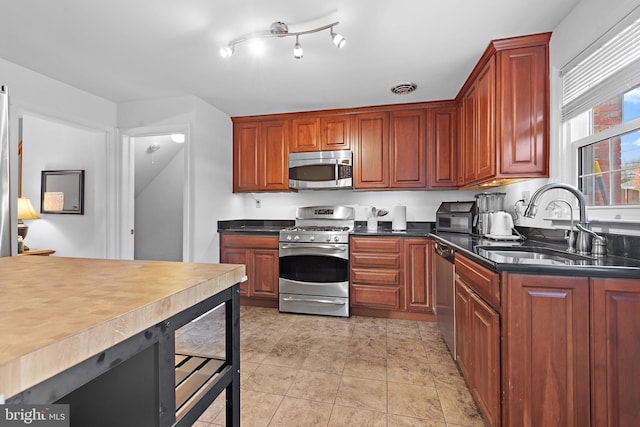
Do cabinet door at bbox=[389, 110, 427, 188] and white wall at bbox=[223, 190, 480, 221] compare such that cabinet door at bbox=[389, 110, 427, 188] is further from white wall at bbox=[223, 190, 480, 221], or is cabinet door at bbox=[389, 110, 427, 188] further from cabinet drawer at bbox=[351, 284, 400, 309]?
cabinet drawer at bbox=[351, 284, 400, 309]

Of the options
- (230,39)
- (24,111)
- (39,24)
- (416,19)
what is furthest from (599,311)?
(24,111)

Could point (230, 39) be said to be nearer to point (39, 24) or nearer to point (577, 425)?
point (39, 24)

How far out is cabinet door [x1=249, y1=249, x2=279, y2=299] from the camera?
346 centimetres

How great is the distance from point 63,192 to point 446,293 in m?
4.26

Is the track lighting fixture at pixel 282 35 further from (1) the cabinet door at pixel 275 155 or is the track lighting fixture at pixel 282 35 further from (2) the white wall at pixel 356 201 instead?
(2) the white wall at pixel 356 201

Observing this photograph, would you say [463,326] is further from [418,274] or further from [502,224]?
[418,274]

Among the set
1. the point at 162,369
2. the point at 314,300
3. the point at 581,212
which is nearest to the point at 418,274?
the point at 314,300

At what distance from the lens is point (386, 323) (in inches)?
121

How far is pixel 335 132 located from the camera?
3605mm

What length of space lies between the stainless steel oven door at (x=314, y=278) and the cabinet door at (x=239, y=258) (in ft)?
1.37

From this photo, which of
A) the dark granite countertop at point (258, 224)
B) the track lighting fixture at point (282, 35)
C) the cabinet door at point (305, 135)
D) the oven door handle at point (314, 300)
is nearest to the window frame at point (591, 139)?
the track lighting fixture at point (282, 35)

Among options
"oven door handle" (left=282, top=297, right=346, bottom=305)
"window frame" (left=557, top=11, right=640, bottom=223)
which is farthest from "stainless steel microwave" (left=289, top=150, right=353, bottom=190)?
"window frame" (left=557, top=11, right=640, bottom=223)

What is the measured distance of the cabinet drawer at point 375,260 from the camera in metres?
3.13

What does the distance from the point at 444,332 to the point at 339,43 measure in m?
2.30
